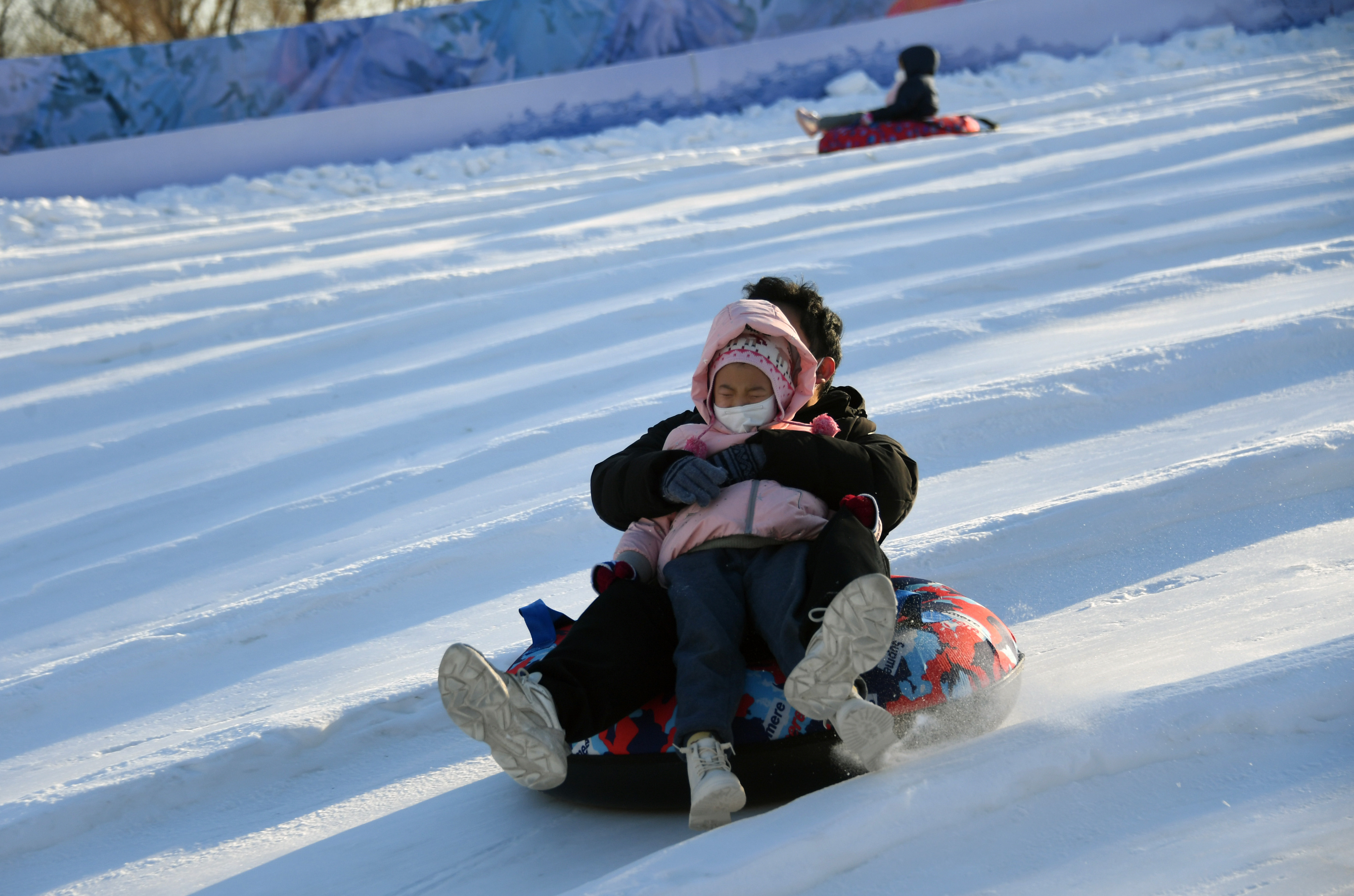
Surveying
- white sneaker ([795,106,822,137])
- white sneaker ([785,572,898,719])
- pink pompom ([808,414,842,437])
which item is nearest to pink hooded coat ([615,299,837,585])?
pink pompom ([808,414,842,437])

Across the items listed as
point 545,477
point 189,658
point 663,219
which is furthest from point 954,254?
point 189,658

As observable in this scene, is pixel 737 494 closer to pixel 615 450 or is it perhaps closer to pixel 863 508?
pixel 863 508

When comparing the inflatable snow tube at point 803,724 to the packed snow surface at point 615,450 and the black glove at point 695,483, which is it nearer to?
the packed snow surface at point 615,450

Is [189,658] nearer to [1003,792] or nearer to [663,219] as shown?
[1003,792]

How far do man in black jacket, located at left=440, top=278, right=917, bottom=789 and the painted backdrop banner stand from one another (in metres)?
7.69

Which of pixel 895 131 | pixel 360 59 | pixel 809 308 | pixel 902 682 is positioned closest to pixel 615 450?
pixel 809 308

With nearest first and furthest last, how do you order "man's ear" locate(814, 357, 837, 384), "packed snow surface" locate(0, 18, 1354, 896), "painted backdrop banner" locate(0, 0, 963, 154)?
"packed snow surface" locate(0, 18, 1354, 896) → "man's ear" locate(814, 357, 837, 384) → "painted backdrop banner" locate(0, 0, 963, 154)

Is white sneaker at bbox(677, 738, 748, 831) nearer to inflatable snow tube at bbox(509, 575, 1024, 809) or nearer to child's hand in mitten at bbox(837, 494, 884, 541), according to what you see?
inflatable snow tube at bbox(509, 575, 1024, 809)

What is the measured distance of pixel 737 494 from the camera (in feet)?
6.02

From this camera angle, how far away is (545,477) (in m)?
3.40

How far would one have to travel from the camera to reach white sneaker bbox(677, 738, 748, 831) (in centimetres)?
154

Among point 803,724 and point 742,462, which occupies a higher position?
point 742,462

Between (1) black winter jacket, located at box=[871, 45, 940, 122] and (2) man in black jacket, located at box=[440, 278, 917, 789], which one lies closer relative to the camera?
(2) man in black jacket, located at box=[440, 278, 917, 789]

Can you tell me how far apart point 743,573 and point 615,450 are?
175 cm
